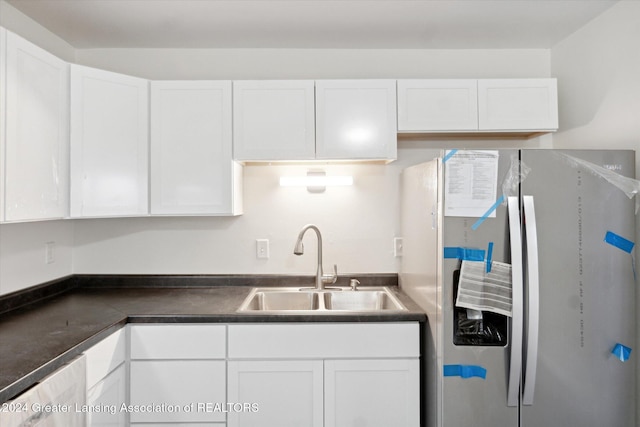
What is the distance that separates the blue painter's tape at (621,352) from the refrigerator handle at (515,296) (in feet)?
1.38

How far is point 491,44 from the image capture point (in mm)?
2441

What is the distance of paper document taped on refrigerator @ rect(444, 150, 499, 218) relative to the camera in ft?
5.47

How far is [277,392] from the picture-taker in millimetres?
1881

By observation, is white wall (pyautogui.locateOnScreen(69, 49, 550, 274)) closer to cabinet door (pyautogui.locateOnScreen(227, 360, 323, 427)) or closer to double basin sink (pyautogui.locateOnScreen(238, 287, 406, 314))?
double basin sink (pyautogui.locateOnScreen(238, 287, 406, 314))

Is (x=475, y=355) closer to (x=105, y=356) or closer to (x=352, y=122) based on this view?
(x=352, y=122)

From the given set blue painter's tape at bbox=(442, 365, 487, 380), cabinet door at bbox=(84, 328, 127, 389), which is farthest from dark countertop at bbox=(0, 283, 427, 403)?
blue painter's tape at bbox=(442, 365, 487, 380)

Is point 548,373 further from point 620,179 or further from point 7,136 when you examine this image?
point 7,136

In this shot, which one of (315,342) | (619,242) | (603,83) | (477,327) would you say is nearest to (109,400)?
(315,342)

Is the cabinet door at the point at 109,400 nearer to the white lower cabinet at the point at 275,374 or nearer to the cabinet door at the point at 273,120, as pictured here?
the white lower cabinet at the point at 275,374

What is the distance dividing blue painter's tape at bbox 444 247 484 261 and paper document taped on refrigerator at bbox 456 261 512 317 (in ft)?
0.11

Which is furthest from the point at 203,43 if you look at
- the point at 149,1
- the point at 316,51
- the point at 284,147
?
the point at 284,147

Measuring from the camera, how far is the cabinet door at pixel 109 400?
1578 mm

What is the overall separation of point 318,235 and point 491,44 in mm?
1569

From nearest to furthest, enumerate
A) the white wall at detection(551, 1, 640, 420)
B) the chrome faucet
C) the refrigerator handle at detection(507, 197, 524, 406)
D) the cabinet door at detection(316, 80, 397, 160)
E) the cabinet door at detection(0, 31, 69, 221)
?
the cabinet door at detection(0, 31, 69, 221), the refrigerator handle at detection(507, 197, 524, 406), the white wall at detection(551, 1, 640, 420), the cabinet door at detection(316, 80, 397, 160), the chrome faucet
